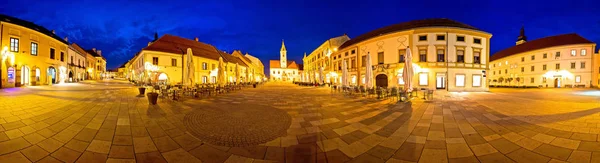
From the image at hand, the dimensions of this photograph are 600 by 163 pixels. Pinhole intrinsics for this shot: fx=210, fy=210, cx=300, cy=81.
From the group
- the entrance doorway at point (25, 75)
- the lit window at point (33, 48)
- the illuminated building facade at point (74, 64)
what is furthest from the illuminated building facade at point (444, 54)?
the illuminated building facade at point (74, 64)

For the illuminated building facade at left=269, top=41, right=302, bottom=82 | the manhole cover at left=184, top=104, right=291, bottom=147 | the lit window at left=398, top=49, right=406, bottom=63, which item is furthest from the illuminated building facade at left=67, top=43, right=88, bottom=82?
the illuminated building facade at left=269, top=41, right=302, bottom=82

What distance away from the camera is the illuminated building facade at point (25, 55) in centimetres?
1811

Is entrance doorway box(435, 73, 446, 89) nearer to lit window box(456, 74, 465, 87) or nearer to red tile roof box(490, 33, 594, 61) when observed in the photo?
lit window box(456, 74, 465, 87)

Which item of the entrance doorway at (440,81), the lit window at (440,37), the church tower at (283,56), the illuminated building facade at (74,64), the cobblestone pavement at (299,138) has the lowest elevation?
the cobblestone pavement at (299,138)

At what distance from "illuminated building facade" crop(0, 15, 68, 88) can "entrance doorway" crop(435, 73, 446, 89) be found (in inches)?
1513

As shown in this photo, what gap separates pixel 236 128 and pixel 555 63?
54.4 meters

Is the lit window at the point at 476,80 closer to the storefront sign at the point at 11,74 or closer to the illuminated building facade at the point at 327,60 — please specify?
the illuminated building facade at the point at 327,60

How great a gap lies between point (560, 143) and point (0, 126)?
1314 centimetres

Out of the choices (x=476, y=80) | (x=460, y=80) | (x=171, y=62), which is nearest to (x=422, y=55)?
(x=460, y=80)

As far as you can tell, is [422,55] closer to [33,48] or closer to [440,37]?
[440,37]

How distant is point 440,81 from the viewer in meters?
22.8

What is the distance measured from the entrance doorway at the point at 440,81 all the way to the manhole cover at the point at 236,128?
2189 cm

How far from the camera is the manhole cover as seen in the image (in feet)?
15.1

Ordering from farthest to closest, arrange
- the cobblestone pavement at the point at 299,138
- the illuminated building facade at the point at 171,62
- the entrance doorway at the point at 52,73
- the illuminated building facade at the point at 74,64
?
1. the illuminated building facade at the point at 74,64
2. the illuminated building facade at the point at 171,62
3. the entrance doorway at the point at 52,73
4. the cobblestone pavement at the point at 299,138
